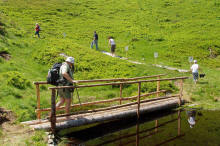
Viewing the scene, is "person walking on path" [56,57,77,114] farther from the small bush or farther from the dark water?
the small bush

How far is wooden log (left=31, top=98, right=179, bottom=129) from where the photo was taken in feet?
31.9

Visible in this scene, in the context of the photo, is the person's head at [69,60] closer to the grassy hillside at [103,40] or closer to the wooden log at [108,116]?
the wooden log at [108,116]

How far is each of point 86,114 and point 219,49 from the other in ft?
75.6

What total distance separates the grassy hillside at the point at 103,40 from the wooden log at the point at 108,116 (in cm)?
212

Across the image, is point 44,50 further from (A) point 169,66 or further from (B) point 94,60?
(A) point 169,66

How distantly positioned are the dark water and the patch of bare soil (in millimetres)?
1488

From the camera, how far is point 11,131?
29.4 ft

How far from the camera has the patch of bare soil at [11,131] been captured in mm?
8148

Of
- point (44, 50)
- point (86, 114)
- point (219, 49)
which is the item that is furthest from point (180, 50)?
point (86, 114)

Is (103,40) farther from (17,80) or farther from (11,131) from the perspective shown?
(11,131)

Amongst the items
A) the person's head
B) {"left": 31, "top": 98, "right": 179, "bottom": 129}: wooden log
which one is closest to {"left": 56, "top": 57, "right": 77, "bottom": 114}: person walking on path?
the person's head

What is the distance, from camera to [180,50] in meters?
28.9

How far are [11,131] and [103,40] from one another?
24.5 m

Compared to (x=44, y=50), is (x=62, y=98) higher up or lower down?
lower down
